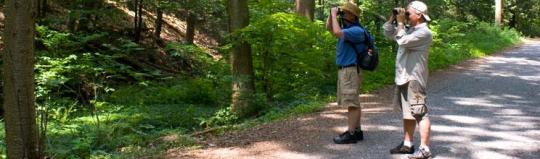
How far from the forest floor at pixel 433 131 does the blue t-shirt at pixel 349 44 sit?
101 cm

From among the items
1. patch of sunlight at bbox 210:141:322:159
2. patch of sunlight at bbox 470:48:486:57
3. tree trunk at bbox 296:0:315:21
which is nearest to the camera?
patch of sunlight at bbox 210:141:322:159

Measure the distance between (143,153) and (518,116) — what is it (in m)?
5.64

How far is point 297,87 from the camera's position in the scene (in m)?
11.8

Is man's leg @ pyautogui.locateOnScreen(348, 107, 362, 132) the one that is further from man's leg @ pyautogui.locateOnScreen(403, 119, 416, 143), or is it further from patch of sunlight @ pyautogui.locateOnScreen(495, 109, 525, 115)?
patch of sunlight @ pyautogui.locateOnScreen(495, 109, 525, 115)

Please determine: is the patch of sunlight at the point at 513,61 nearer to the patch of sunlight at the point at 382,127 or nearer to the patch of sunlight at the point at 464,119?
the patch of sunlight at the point at 464,119

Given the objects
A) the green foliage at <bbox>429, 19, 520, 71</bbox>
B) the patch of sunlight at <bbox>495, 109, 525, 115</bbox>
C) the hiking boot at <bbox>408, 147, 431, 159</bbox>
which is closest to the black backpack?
the hiking boot at <bbox>408, 147, 431, 159</bbox>

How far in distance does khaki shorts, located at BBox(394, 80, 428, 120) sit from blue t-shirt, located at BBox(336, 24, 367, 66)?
70cm

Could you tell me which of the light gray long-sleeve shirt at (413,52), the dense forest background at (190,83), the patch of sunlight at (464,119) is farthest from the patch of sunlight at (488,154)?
the dense forest background at (190,83)

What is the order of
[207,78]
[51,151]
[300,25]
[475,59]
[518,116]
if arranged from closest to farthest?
[51,151] < [518,116] < [300,25] < [207,78] < [475,59]

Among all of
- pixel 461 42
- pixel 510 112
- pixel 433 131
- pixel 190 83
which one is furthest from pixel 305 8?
pixel 461 42

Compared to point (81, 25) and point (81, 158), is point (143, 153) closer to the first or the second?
point (81, 158)

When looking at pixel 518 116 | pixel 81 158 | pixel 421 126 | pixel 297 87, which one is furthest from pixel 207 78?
pixel 421 126

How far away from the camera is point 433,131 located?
7.32m

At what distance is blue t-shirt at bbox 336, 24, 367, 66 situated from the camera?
6.07m
